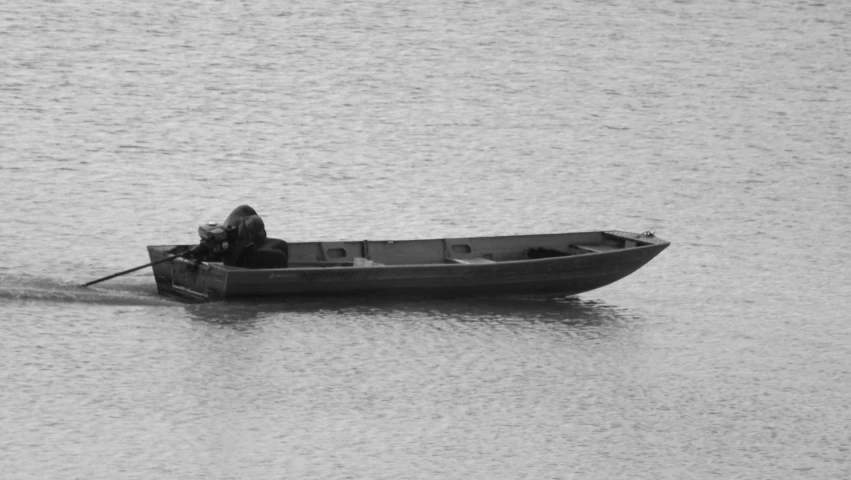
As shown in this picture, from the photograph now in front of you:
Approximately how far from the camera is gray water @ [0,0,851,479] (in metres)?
12.8

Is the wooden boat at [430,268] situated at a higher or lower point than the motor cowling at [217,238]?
lower

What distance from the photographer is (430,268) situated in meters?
16.5

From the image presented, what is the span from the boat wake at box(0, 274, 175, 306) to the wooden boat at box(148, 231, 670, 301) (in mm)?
306

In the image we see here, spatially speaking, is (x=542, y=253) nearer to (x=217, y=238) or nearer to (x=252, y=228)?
(x=252, y=228)

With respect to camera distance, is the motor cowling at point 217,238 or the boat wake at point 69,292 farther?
the boat wake at point 69,292

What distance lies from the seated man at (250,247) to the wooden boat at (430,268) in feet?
0.66

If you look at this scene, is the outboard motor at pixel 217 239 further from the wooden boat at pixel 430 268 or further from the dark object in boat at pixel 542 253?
the dark object in boat at pixel 542 253

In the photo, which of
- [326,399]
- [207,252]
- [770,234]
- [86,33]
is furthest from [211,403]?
[86,33]

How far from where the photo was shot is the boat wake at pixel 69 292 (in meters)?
16.2

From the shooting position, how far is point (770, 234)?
70.2 feet

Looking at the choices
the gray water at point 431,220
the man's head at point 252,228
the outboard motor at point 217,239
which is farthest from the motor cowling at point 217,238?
the gray water at point 431,220

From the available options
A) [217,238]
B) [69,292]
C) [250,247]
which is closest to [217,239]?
[217,238]

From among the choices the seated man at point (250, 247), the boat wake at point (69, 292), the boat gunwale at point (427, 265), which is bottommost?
the boat wake at point (69, 292)

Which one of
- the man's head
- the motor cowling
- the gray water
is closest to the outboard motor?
the motor cowling
